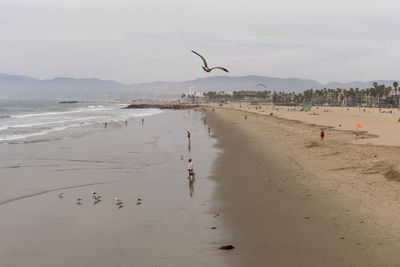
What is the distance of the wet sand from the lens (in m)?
9.46

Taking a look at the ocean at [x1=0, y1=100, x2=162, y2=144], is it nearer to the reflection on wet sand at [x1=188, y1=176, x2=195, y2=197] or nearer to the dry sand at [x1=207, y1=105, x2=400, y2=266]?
the reflection on wet sand at [x1=188, y1=176, x2=195, y2=197]

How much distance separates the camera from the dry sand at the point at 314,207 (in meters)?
9.07

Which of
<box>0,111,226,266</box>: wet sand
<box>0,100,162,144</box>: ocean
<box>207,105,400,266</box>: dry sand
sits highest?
<box>0,100,162,144</box>: ocean

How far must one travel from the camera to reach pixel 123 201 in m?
14.9

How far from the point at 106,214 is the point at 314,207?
26.9 ft

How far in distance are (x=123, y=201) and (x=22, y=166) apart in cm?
1211

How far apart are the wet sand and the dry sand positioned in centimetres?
117

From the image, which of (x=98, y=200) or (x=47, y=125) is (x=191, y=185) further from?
(x=47, y=125)

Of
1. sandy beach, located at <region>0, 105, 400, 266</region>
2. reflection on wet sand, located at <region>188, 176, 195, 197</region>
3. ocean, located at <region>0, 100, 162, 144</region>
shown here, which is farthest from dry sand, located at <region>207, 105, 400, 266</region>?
ocean, located at <region>0, 100, 162, 144</region>

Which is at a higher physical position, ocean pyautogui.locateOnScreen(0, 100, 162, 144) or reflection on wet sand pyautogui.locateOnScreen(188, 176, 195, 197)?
ocean pyautogui.locateOnScreen(0, 100, 162, 144)

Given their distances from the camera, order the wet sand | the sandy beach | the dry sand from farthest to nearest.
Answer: the wet sand → the sandy beach → the dry sand

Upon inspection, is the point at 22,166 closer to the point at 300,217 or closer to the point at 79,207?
the point at 79,207

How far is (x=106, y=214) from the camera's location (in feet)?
43.0

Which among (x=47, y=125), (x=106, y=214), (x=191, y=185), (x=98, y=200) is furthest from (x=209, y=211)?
(x=47, y=125)
